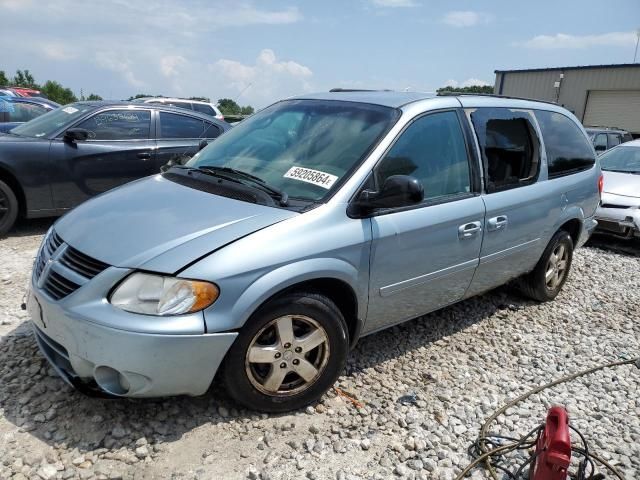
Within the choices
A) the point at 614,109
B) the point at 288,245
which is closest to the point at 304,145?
the point at 288,245

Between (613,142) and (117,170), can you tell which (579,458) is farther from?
(613,142)

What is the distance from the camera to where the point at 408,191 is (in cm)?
276

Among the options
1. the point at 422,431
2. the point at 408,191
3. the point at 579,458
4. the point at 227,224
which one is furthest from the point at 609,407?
the point at 227,224

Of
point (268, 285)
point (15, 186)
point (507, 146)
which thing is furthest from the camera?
point (15, 186)

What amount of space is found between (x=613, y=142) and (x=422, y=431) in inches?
496

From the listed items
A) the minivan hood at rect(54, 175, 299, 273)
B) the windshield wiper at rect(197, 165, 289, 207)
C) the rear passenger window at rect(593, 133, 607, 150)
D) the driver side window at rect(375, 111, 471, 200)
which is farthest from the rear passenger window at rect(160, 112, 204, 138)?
the rear passenger window at rect(593, 133, 607, 150)

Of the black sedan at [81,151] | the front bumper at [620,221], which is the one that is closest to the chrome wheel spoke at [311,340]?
the black sedan at [81,151]

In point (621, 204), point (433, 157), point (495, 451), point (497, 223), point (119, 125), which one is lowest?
point (495, 451)

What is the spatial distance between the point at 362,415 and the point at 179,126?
17.2 ft

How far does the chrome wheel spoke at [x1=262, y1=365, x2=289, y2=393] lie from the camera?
270 centimetres

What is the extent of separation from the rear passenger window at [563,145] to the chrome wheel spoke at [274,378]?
2901mm

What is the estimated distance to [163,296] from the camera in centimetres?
233

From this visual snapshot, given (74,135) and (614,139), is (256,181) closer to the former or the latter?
(74,135)

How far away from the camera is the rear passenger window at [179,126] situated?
22.3ft
